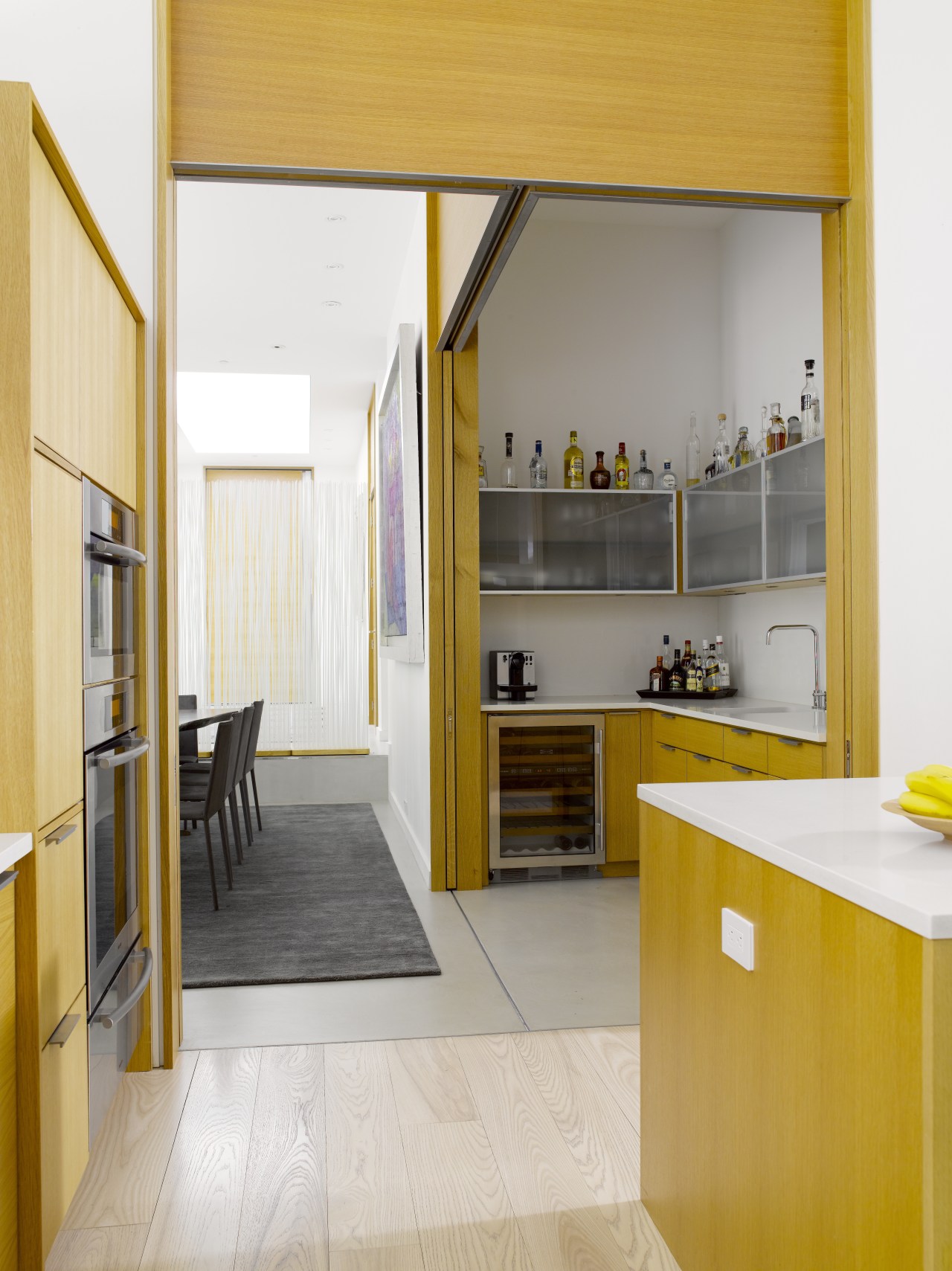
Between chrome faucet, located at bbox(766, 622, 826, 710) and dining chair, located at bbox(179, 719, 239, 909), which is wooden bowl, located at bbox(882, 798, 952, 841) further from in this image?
dining chair, located at bbox(179, 719, 239, 909)

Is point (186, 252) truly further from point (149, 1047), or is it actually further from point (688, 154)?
point (149, 1047)

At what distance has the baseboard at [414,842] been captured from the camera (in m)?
4.81

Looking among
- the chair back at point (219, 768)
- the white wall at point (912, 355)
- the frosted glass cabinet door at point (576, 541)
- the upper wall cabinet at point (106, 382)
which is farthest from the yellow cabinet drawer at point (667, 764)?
the upper wall cabinet at point (106, 382)

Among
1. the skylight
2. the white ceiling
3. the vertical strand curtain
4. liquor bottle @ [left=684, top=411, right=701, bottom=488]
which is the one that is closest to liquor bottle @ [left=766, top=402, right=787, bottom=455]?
liquor bottle @ [left=684, top=411, right=701, bottom=488]

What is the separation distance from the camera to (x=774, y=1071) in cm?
138

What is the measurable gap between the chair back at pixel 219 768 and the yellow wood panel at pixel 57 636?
2.46 m

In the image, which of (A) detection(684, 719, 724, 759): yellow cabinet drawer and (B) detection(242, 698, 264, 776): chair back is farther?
(B) detection(242, 698, 264, 776): chair back

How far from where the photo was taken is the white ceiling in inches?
186

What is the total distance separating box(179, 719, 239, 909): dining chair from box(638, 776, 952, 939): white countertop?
112 inches

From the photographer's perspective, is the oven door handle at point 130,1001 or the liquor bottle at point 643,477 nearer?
the oven door handle at point 130,1001

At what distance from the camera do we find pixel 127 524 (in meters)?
2.38

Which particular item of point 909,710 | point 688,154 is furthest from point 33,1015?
point 688,154

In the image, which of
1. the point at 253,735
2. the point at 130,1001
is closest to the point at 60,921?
the point at 130,1001

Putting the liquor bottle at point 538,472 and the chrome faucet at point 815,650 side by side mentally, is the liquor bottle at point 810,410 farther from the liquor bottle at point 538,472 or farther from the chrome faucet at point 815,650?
the liquor bottle at point 538,472
